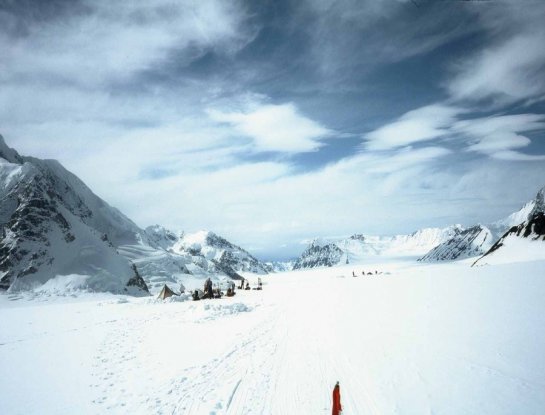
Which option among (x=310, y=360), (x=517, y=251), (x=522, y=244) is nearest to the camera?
(x=310, y=360)

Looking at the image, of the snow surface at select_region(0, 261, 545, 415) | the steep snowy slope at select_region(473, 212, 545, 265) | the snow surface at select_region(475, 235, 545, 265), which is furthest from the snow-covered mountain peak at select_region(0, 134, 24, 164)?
the steep snowy slope at select_region(473, 212, 545, 265)

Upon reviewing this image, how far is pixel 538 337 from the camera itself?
11352 mm

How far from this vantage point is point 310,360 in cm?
1187

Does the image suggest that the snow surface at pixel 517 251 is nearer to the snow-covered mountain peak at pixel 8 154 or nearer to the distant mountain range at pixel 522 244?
the distant mountain range at pixel 522 244

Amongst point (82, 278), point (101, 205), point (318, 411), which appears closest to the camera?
point (318, 411)

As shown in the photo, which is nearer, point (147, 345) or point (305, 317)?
point (147, 345)

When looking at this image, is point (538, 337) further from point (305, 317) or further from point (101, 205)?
point (101, 205)

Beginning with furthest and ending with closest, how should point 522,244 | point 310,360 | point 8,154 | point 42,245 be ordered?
point 8,154
point 42,245
point 522,244
point 310,360

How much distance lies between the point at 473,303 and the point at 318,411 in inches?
506

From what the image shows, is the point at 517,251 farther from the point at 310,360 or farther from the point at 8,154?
the point at 8,154

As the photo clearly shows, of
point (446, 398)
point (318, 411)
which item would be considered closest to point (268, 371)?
point (318, 411)

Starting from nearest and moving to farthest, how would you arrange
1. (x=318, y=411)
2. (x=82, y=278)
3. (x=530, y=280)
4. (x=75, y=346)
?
(x=318, y=411), (x=75, y=346), (x=530, y=280), (x=82, y=278)

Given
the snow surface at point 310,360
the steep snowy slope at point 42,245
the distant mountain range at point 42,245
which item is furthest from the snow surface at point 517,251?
the steep snowy slope at point 42,245

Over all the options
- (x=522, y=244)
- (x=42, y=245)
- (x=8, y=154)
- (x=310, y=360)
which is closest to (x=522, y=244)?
(x=522, y=244)
